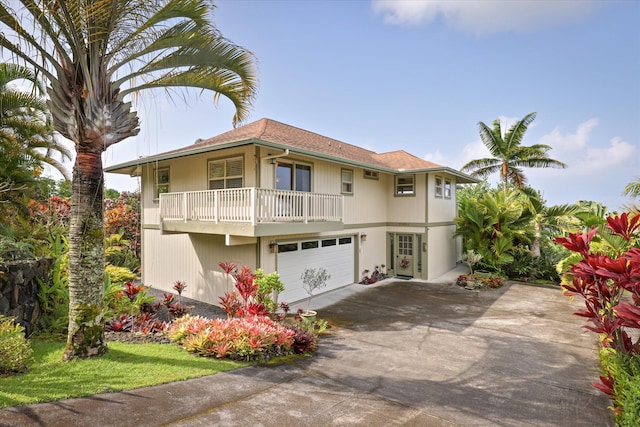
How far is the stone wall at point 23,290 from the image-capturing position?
6.18 meters

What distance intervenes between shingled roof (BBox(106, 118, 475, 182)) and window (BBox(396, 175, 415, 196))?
1.49ft

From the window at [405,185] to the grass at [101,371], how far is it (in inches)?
454

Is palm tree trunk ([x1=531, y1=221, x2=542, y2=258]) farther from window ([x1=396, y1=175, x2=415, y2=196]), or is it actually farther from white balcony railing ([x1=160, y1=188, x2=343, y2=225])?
white balcony railing ([x1=160, y1=188, x2=343, y2=225])

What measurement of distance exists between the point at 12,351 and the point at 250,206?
5.07 meters

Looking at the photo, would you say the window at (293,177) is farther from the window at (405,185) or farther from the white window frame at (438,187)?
the white window frame at (438,187)

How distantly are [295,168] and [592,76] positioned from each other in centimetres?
1065

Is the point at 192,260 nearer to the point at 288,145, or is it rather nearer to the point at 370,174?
the point at 288,145

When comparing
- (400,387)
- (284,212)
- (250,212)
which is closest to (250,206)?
(250,212)

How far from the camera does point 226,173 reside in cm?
1055

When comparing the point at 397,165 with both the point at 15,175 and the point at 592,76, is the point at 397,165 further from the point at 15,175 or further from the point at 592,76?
the point at 15,175

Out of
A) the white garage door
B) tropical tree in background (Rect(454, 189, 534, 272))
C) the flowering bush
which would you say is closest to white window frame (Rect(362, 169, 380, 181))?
the white garage door

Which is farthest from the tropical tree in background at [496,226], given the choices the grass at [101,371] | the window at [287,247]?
the grass at [101,371]

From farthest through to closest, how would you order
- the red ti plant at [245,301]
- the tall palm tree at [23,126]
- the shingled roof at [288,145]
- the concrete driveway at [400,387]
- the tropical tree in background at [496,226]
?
the tropical tree in background at [496,226] < the shingled roof at [288,145] < the tall palm tree at [23,126] < the red ti plant at [245,301] < the concrete driveway at [400,387]

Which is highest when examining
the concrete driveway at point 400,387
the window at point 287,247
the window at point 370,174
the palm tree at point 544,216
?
the window at point 370,174
